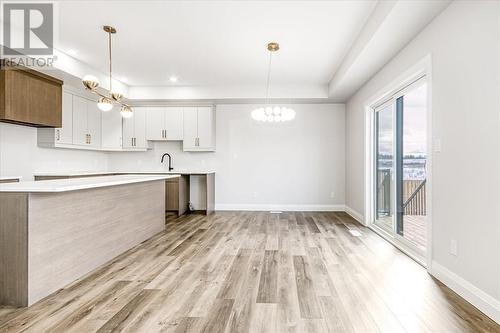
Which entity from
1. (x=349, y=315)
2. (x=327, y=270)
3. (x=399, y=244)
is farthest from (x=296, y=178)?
(x=349, y=315)

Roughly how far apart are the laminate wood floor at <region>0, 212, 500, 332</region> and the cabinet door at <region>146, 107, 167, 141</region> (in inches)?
132

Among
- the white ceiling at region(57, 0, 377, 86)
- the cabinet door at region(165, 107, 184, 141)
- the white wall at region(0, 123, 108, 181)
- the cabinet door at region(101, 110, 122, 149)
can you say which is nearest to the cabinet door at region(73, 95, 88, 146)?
the white wall at region(0, 123, 108, 181)

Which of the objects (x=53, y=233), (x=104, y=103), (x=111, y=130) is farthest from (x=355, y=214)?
(x=111, y=130)

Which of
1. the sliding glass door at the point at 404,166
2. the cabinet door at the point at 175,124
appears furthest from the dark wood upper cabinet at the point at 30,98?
the sliding glass door at the point at 404,166

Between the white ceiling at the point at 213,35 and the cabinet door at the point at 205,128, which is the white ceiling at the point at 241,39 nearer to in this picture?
the white ceiling at the point at 213,35

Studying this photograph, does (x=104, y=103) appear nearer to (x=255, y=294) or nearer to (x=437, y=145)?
(x=255, y=294)

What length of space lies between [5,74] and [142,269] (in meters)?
3.34

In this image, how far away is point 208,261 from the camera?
10.8 feet

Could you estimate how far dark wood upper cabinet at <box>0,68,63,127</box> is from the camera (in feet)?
13.3

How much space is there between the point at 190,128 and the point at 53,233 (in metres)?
4.50

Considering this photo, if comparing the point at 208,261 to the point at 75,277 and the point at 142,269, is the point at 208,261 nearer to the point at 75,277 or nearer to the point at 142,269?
the point at 142,269

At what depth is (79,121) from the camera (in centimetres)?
586

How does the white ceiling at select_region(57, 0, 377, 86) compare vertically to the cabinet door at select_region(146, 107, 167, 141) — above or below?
above

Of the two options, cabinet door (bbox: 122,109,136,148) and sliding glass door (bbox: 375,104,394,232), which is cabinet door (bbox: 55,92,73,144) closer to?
cabinet door (bbox: 122,109,136,148)
